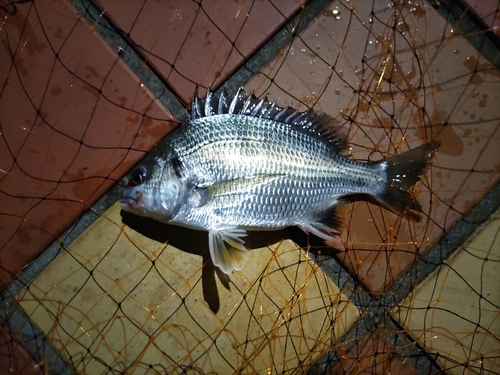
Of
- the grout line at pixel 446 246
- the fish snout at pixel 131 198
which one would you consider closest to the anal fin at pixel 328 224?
the grout line at pixel 446 246

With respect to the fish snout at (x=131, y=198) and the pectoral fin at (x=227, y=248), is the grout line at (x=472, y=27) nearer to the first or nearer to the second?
the pectoral fin at (x=227, y=248)

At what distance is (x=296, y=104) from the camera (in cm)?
153

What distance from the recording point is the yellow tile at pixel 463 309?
4.92 feet

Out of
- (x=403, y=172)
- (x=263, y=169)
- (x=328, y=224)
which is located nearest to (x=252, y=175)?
(x=263, y=169)

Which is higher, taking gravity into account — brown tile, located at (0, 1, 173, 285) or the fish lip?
brown tile, located at (0, 1, 173, 285)

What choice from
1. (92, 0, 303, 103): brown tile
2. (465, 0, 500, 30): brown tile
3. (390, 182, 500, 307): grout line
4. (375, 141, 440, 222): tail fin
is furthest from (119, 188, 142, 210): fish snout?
(465, 0, 500, 30): brown tile

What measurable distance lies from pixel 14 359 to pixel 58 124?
0.90m

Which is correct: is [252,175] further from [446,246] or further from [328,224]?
[446,246]

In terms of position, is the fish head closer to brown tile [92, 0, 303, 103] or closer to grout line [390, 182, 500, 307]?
brown tile [92, 0, 303, 103]

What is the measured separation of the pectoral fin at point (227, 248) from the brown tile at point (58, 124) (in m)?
0.45

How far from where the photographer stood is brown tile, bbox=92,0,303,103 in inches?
58.9

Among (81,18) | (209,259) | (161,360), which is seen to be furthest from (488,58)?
(161,360)

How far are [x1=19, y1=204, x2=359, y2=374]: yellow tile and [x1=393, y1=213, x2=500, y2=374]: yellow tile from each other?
0.31 m

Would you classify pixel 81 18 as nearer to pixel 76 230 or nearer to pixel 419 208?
pixel 76 230
